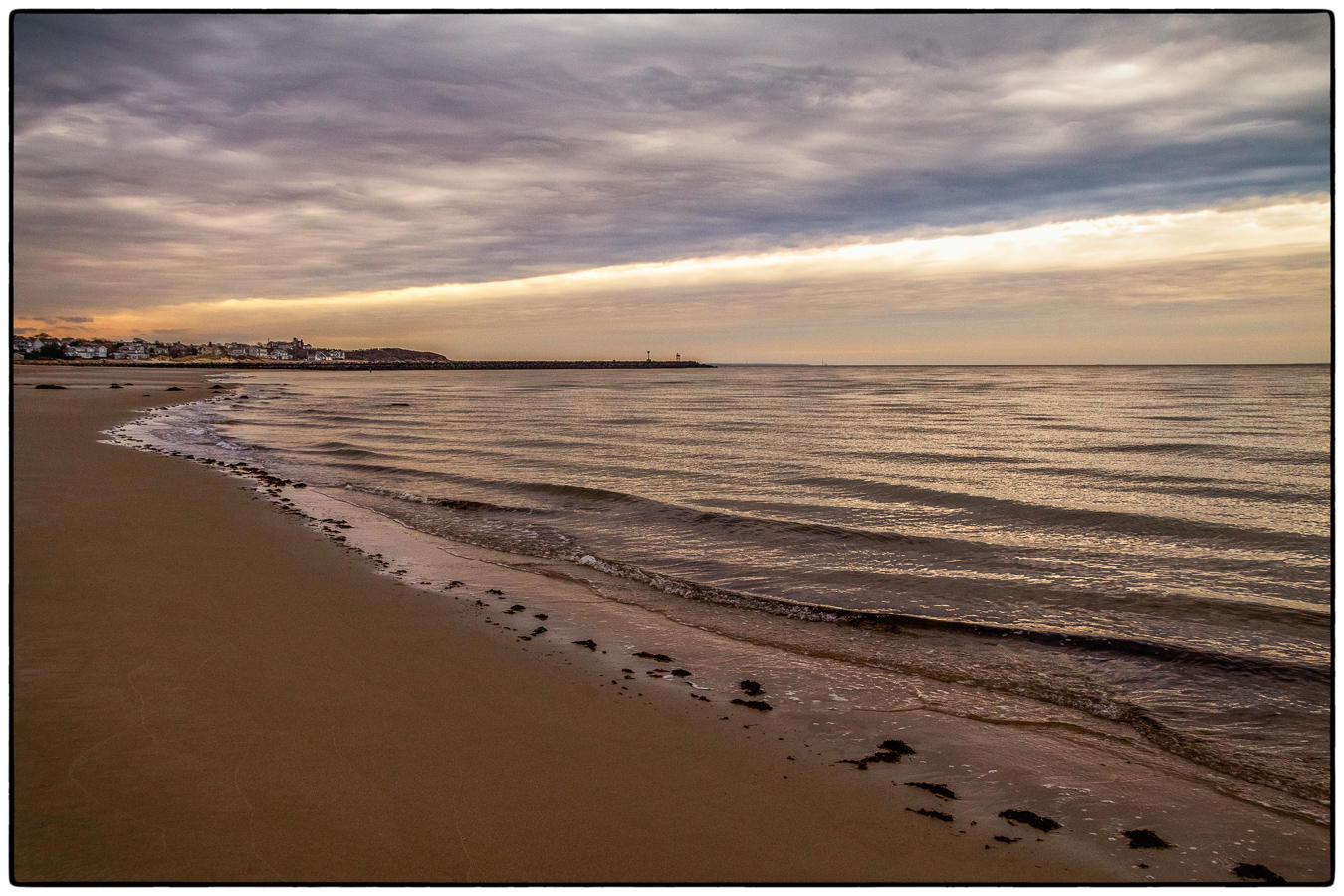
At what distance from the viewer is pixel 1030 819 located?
179 inches

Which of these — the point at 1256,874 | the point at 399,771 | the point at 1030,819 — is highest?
the point at 399,771

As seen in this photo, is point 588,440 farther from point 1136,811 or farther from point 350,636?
point 1136,811

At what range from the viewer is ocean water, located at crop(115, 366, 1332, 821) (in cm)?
688

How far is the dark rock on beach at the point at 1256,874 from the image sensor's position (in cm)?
421

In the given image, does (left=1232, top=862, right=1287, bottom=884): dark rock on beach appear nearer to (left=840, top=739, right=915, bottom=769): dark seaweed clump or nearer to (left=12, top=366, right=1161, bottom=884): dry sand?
(left=12, top=366, right=1161, bottom=884): dry sand

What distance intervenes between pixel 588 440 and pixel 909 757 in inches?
923

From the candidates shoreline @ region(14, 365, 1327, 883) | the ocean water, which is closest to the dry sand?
shoreline @ region(14, 365, 1327, 883)

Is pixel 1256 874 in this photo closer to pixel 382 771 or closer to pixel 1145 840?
pixel 1145 840

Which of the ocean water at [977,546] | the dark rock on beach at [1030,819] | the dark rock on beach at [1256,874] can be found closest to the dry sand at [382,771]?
the dark rock on beach at [1030,819]

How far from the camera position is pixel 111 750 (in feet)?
15.5

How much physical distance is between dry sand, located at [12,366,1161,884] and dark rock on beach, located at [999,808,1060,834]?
13cm

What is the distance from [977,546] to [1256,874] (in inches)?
309

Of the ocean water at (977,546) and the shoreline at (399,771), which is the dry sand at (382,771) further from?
the ocean water at (977,546)

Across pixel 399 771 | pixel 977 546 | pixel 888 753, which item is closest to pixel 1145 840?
pixel 888 753
